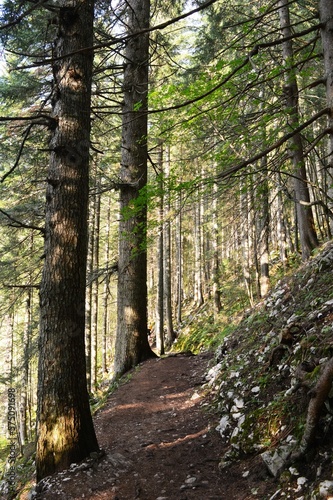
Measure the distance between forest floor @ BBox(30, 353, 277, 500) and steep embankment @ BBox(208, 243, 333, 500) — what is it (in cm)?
18

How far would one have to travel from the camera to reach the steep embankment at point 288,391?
9.29ft

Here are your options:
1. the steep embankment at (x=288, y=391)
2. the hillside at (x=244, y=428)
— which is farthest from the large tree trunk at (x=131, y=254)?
the steep embankment at (x=288, y=391)

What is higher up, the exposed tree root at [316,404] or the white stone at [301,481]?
the exposed tree root at [316,404]

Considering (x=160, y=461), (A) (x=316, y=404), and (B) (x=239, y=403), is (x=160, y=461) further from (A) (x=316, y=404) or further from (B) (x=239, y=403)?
(A) (x=316, y=404)

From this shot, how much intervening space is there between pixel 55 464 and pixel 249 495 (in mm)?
2183

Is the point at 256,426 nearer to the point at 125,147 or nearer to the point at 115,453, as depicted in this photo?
the point at 115,453

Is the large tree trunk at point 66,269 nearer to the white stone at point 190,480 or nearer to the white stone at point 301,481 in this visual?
the white stone at point 190,480

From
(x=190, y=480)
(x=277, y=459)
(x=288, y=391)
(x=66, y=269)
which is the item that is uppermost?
(x=66, y=269)

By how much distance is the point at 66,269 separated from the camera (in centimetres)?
436

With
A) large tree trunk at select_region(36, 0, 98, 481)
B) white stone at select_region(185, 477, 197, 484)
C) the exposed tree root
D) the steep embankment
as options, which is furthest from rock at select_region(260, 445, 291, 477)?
large tree trunk at select_region(36, 0, 98, 481)

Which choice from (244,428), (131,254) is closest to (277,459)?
(244,428)

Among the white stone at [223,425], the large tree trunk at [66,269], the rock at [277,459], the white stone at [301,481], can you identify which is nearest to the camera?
the white stone at [301,481]

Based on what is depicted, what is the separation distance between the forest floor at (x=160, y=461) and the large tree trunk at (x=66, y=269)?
0.35 m

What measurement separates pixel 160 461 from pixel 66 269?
2.61 meters
